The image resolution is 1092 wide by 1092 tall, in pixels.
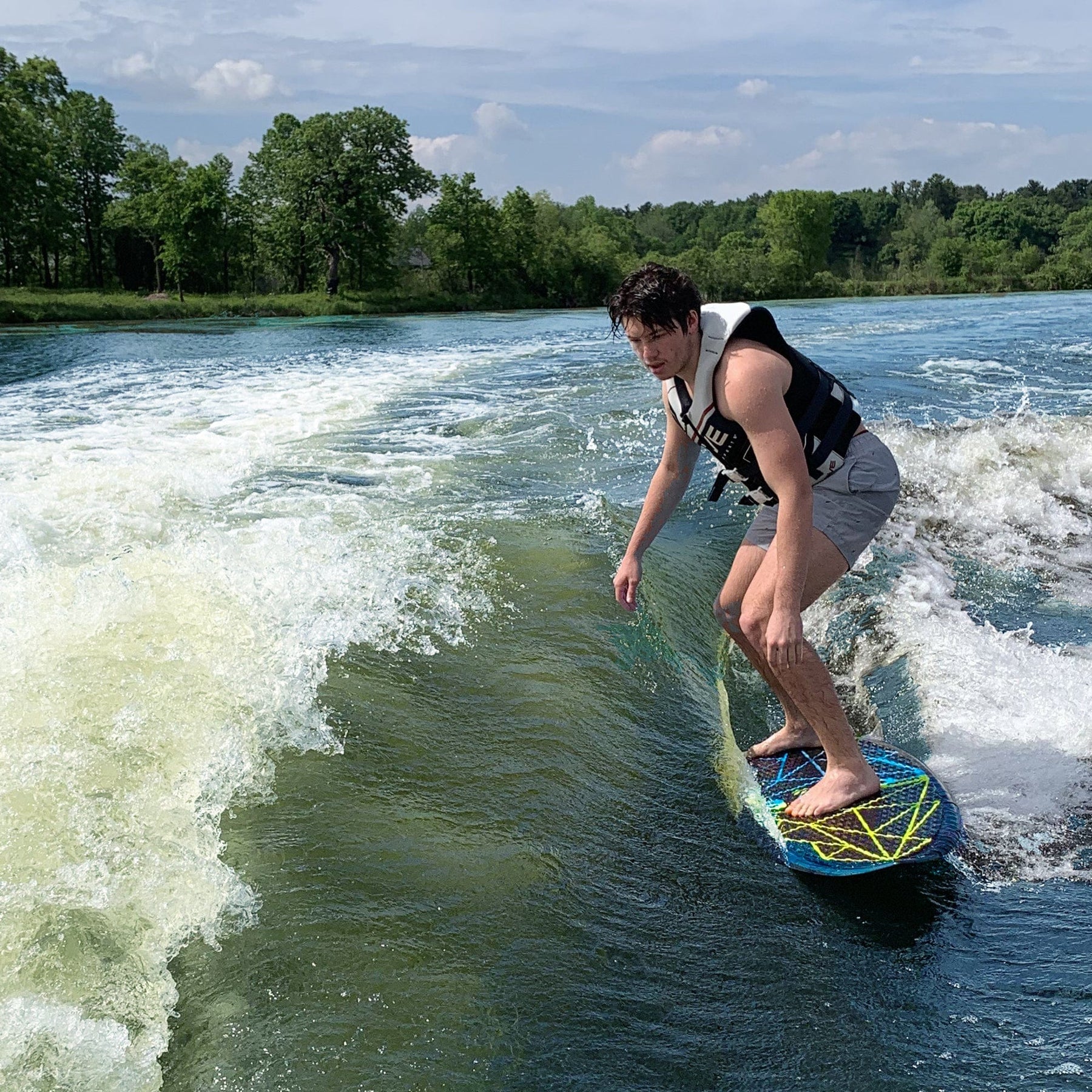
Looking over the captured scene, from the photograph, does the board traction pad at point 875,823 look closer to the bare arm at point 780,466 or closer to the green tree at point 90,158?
the bare arm at point 780,466

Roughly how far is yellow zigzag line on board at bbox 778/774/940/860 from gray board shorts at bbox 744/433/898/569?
898 millimetres

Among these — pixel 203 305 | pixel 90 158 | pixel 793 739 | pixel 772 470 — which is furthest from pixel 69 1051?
pixel 90 158

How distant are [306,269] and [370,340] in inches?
1402

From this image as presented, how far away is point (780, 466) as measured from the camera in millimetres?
3314

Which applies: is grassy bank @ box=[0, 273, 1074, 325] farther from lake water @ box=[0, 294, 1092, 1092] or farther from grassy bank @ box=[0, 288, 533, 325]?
lake water @ box=[0, 294, 1092, 1092]

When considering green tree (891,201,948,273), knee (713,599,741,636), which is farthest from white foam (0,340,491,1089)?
green tree (891,201,948,273)

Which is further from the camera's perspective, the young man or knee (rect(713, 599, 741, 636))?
knee (rect(713, 599, 741, 636))

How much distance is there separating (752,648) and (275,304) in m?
51.9

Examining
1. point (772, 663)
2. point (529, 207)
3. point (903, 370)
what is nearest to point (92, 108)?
point (529, 207)

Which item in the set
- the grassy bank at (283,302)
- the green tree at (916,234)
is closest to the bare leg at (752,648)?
the grassy bank at (283,302)

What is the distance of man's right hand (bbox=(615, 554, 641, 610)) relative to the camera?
4141 millimetres

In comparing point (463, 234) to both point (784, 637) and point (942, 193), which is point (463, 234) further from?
point (942, 193)

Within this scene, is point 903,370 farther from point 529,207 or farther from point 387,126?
point 529,207

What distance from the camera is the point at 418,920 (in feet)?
10.6
